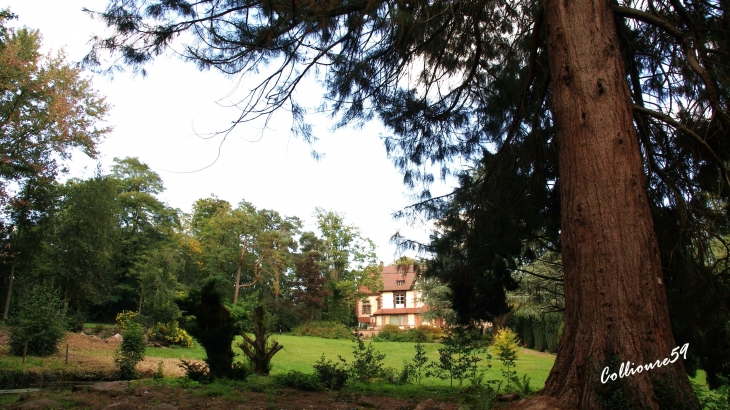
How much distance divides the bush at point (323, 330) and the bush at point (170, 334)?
13949 mm

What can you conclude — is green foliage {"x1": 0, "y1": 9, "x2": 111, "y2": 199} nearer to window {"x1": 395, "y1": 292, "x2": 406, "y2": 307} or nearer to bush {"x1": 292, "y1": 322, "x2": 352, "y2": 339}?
bush {"x1": 292, "y1": 322, "x2": 352, "y2": 339}

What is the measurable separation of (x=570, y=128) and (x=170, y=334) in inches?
809

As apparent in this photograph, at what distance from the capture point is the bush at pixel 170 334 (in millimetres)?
20391

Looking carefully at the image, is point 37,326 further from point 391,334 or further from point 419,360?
point 391,334

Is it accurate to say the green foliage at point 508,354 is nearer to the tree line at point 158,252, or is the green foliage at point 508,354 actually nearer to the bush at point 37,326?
the tree line at point 158,252

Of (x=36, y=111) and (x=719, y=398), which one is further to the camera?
(x=36, y=111)

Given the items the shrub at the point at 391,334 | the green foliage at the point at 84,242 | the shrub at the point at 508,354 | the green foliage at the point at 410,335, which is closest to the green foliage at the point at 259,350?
the shrub at the point at 508,354

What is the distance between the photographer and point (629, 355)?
3.06 m

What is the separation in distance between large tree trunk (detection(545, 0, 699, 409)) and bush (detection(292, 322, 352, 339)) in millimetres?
30484

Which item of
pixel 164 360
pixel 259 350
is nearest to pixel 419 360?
pixel 259 350

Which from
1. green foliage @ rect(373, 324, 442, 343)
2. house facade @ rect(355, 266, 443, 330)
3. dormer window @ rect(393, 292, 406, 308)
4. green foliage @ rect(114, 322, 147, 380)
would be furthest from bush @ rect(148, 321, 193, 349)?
dormer window @ rect(393, 292, 406, 308)

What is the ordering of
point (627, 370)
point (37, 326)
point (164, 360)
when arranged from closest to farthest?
point (627, 370) < point (37, 326) < point (164, 360)

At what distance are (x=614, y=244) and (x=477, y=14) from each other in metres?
2.95

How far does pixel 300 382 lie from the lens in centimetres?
643
